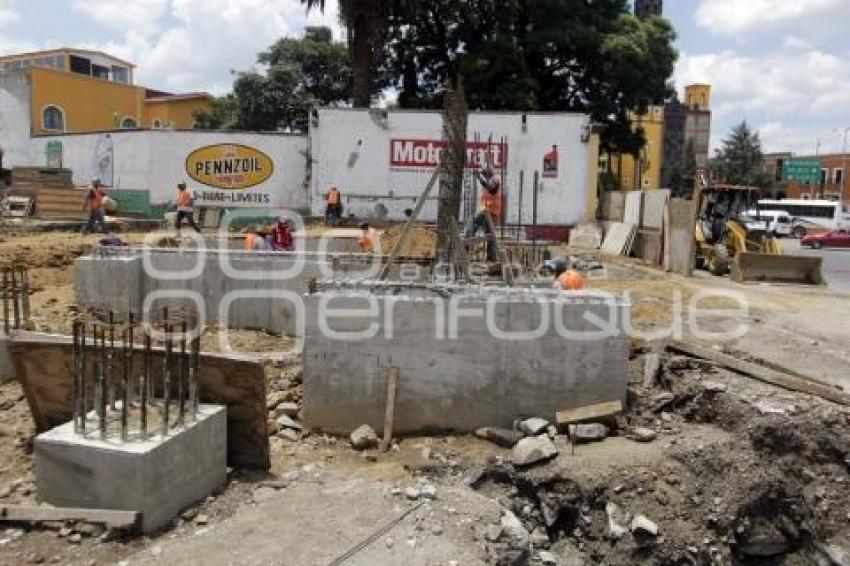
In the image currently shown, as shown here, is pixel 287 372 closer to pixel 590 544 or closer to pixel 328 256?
pixel 328 256

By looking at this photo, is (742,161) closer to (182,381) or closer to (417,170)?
(417,170)

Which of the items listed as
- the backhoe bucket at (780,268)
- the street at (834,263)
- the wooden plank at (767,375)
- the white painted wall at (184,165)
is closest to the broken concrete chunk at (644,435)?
the wooden plank at (767,375)

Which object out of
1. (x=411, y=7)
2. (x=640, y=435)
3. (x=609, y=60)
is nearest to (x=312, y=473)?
(x=640, y=435)

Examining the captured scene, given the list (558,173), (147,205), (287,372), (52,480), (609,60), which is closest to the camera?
(52,480)

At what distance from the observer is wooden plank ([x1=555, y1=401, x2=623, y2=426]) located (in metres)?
7.10

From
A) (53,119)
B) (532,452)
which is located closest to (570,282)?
(532,452)

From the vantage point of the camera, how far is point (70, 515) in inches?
202

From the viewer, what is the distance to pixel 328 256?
11.0 m

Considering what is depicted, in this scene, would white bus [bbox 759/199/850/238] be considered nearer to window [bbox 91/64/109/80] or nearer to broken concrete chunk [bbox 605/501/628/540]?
broken concrete chunk [bbox 605/501/628/540]

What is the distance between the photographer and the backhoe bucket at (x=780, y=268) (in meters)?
16.4

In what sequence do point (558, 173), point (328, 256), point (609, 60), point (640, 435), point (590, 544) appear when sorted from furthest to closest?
point (609, 60) < point (558, 173) < point (328, 256) < point (640, 435) < point (590, 544)

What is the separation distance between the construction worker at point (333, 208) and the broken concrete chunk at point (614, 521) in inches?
603

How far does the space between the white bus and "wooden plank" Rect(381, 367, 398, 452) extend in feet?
137

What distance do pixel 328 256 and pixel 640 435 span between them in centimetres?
566
